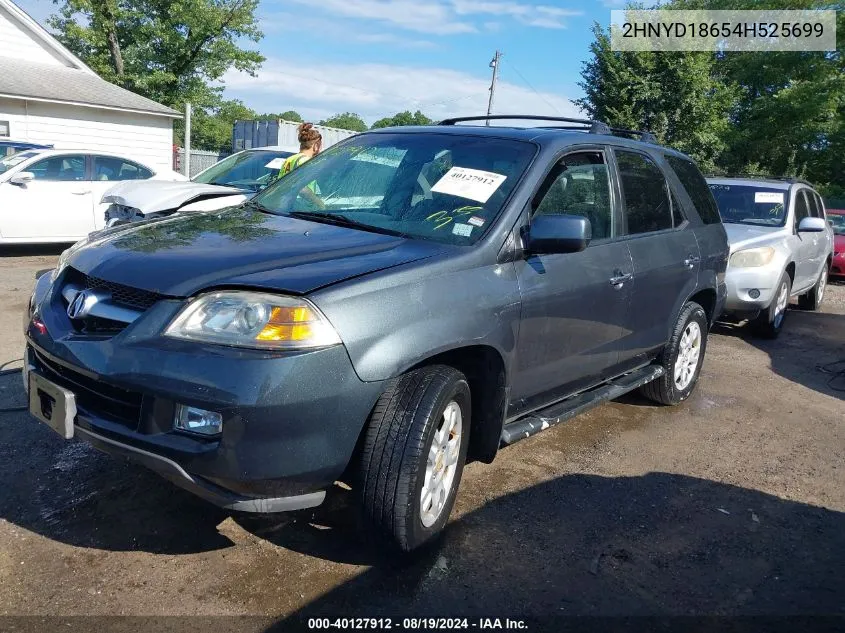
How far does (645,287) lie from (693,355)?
1.38 m

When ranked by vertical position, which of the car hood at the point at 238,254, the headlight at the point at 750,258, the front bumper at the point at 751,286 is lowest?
the front bumper at the point at 751,286

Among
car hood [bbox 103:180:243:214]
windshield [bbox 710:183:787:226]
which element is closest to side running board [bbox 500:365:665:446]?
windshield [bbox 710:183:787:226]

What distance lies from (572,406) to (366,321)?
5.78 feet

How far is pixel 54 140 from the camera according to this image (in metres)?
20.8

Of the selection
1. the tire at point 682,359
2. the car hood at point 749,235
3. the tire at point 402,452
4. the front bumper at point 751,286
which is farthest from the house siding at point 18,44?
the tire at point 402,452

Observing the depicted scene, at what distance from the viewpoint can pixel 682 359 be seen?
18.4 ft

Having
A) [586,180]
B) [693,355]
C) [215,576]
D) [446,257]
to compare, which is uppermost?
[586,180]

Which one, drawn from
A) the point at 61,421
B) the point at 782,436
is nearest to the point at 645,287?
the point at 782,436

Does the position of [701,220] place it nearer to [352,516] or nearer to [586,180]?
[586,180]

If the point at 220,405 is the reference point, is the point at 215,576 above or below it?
below

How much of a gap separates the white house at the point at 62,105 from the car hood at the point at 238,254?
18226 mm

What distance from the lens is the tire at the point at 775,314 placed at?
8.20 meters

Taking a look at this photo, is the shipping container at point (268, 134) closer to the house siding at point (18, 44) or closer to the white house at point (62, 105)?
the white house at point (62, 105)

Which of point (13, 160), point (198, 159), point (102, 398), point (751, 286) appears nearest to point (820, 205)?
point (751, 286)
